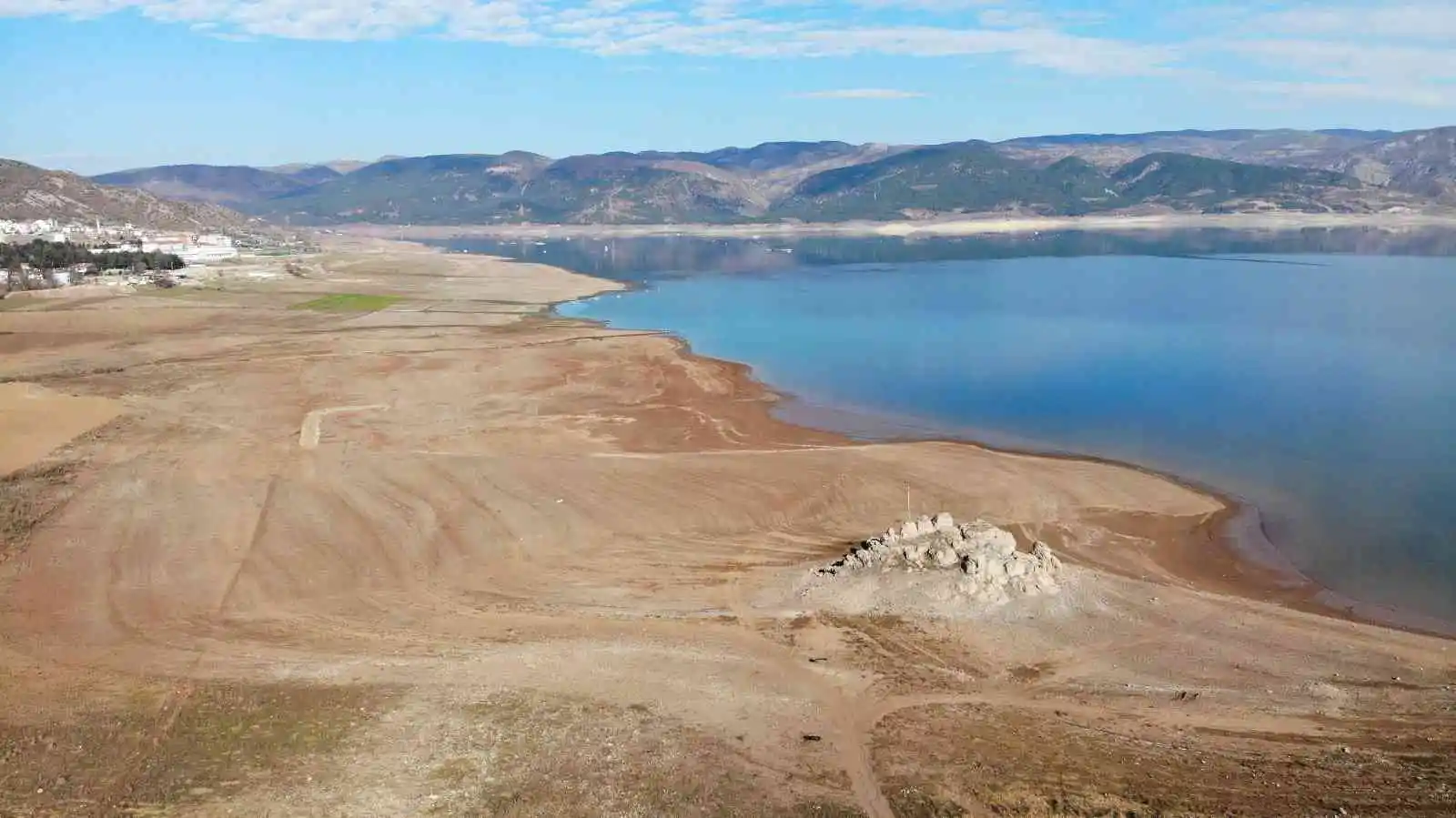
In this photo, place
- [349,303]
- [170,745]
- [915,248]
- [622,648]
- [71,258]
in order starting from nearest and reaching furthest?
[170,745] < [622,648] < [349,303] < [71,258] < [915,248]

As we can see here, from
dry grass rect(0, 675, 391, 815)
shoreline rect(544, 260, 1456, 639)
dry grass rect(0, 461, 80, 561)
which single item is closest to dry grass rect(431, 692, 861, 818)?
dry grass rect(0, 675, 391, 815)

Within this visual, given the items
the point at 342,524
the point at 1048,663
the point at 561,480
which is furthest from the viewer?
the point at 561,480

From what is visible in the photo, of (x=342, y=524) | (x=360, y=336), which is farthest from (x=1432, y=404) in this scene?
(x=360, y=336)

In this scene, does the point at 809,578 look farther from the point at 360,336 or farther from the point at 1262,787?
the point at 360,336

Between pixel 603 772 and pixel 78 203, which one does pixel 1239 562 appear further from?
pixel 78 203

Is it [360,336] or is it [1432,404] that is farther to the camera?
[360,336]

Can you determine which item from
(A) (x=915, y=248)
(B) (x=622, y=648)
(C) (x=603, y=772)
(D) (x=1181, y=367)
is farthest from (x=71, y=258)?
(A) (x=915, y=248)
